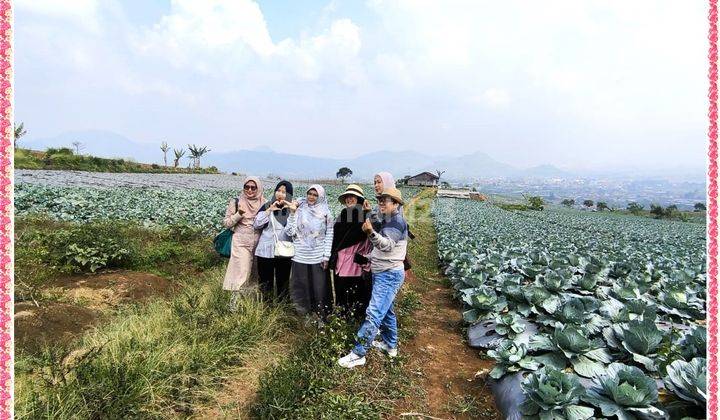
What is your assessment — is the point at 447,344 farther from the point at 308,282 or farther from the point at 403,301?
the point at 308,282

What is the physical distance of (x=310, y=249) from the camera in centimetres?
441

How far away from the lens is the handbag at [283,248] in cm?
454

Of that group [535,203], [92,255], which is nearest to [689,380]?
[92,255]

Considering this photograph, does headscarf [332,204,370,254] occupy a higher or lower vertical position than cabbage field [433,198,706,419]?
higher

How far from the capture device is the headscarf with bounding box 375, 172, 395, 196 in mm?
3723

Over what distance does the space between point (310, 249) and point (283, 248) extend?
0.38 m

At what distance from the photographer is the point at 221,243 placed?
5086 mm

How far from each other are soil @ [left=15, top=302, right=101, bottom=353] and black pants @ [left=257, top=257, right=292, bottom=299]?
1.94m

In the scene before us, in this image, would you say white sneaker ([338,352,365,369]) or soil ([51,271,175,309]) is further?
soil ([51,271,175,309])

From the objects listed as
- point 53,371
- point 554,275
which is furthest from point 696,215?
point 53,371

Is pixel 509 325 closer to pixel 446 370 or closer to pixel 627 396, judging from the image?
pixel 446 370

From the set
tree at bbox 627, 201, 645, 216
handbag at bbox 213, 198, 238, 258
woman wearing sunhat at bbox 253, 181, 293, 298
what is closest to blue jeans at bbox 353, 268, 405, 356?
woman wearing sunhat at bbox 253, 181, 293, 298

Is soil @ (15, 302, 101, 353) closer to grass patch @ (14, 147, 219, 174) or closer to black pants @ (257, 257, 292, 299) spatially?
black pants @ (257, 257, 292, 299)

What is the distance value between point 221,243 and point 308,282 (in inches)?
57.3
